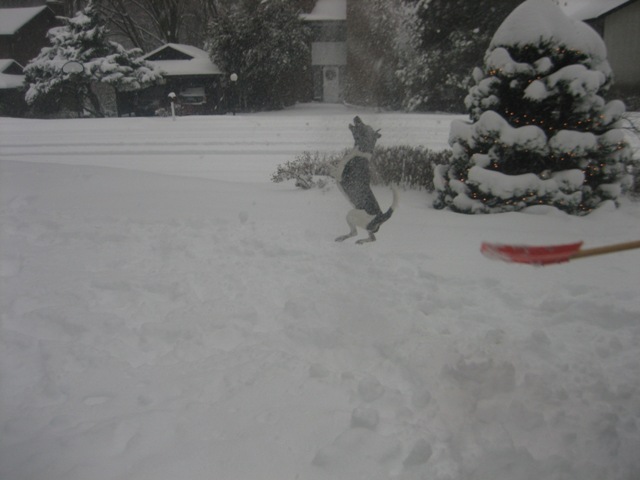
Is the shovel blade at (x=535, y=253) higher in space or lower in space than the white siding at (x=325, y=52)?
lower

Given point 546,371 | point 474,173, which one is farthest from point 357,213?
point 546,371

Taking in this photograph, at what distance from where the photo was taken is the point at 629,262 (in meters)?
3.68

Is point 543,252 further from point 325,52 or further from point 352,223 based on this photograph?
point 325,52

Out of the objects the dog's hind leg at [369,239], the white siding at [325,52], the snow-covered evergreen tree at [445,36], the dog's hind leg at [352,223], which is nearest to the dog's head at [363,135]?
the dog's hind leg at [352,223]

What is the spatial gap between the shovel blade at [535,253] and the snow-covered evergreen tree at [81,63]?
1940 centimetres

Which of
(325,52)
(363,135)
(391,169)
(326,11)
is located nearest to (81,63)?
(325,52)

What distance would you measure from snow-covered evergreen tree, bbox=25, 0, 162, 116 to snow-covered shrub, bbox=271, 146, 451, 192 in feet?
48.5

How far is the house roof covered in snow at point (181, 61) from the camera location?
66.2ft

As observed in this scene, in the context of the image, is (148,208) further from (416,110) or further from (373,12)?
(416,110)

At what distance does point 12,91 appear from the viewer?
57.1 feet

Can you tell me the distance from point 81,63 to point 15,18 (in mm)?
8766

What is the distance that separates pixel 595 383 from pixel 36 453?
2.64 metres

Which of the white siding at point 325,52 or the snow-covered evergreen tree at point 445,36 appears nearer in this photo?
the snow-covered evergreen tree at point 445,36

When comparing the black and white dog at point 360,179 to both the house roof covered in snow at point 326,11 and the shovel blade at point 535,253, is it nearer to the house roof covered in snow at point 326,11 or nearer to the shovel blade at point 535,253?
the shovel blade at point 535,253
